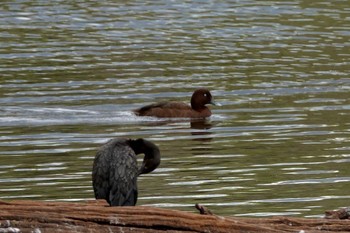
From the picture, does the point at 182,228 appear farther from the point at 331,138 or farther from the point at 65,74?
the point at 65,74

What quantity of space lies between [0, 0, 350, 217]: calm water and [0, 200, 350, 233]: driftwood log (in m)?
2.90

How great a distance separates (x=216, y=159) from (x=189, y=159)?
1.34 ft

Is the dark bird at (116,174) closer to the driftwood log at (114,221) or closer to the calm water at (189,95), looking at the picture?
the driftwood log at (114,221)

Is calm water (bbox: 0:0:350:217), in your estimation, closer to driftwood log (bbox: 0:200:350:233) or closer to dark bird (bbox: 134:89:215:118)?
dark bird (bbox: 134:89:215:118)

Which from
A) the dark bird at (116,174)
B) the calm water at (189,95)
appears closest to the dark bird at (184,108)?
the calm water at (189,95)

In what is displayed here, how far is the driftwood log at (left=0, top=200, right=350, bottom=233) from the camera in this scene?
990 cm

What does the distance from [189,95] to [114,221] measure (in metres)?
13.2

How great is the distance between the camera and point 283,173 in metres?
15.3

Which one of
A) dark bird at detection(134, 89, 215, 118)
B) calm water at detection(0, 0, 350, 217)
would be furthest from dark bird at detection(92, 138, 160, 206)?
dark bird at detection(134, 89, 215, 118)

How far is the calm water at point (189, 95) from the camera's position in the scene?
48.1 ft

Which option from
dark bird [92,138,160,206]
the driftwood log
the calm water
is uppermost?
the driftwood log

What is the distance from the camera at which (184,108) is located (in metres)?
21.6

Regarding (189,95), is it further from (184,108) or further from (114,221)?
(114,221)

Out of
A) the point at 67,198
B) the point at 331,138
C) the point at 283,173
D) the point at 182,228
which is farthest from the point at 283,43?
the point at 182,228
